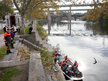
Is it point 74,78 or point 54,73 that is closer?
point 54,73

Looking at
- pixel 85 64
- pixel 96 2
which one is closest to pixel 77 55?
pixel 85 64

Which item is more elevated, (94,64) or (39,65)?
(39,65)

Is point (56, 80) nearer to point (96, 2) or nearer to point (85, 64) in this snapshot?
point (96, 2)

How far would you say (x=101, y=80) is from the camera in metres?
14.7

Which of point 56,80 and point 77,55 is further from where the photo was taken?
point 77,55

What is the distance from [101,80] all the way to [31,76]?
39.6 ft

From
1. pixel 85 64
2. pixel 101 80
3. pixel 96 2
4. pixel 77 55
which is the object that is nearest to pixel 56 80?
pixel 96 2

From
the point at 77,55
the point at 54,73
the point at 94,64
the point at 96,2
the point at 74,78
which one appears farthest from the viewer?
the point at 77,55

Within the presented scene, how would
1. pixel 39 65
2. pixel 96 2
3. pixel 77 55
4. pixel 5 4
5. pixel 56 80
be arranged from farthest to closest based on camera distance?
pixel 5 4 → pixel 77 55 → pixel 56 80 → pixel 96 2 → pixel 39 65

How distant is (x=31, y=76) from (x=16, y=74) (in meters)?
1.29

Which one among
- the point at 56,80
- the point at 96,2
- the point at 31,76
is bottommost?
the point at 56,80

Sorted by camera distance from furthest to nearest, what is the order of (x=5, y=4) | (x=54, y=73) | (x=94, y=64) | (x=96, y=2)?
(x=5, y=4) → (x=94, y=64) → (x=54, y=73) → (x=96, y=2)

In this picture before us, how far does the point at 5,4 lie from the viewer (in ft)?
124

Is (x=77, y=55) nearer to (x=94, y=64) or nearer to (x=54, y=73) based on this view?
(x=94, y=64)
